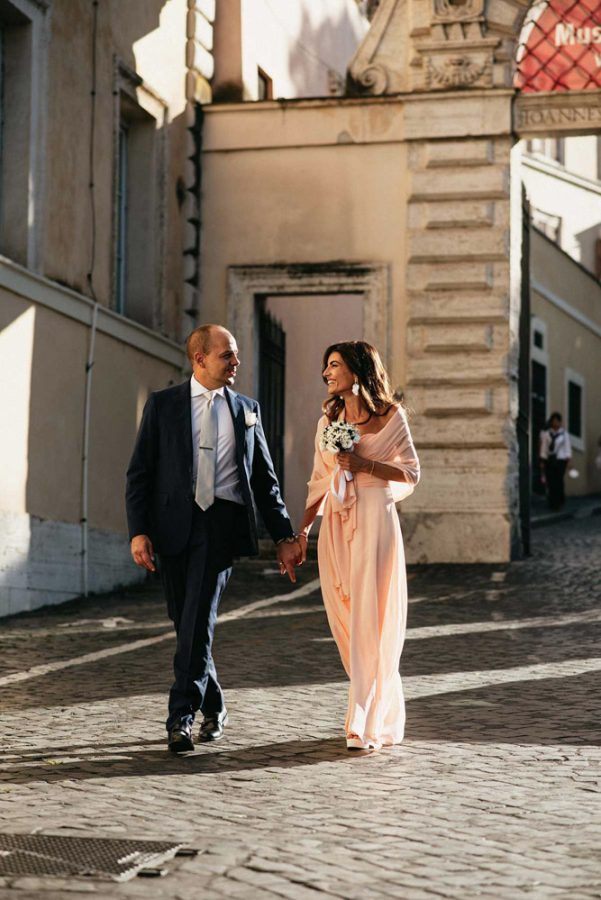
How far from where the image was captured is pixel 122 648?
1127 centimetres

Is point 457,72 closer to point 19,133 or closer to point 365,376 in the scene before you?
point 19,133

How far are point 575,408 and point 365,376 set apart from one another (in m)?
26.6

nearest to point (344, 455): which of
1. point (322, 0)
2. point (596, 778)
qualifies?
point (596, 778)

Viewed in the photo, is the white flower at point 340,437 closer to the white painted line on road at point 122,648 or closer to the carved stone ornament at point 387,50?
the white painted line on road at point 122,648

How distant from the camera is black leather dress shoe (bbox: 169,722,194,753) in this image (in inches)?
279

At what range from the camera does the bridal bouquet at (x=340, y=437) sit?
24.5 ft

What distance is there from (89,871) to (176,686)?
2434mm

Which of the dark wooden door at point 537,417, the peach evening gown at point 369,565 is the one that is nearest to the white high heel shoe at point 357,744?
the peach evening gown at point 369,565

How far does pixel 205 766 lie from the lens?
6.84 metres

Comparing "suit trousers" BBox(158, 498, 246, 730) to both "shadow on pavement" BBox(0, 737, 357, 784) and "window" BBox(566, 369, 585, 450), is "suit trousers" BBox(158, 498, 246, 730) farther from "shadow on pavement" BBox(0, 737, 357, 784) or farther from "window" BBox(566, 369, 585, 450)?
"window" BBox(566, 369, 585, 450)

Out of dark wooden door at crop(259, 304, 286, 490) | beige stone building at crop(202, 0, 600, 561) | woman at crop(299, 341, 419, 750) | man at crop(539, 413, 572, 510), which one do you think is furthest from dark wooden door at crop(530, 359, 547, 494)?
woman at crop(299, 341, 419, 750)

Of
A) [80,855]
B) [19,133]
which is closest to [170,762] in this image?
[80,855]

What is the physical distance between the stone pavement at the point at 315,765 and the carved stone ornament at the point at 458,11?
7.40m

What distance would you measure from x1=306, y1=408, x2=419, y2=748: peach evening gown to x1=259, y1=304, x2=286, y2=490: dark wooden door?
10.7 meters
